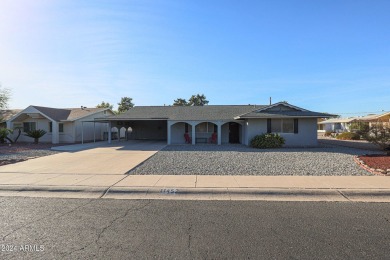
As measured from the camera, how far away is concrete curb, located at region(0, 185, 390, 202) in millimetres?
5668

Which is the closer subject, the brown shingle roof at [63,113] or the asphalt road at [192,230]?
the asphalt road at [192,230]

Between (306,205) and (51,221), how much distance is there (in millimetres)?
5338

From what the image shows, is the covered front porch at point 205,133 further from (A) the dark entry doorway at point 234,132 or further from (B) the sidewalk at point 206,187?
(B) the sidewalk at point 206,187

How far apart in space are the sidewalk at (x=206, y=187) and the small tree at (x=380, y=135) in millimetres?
6386

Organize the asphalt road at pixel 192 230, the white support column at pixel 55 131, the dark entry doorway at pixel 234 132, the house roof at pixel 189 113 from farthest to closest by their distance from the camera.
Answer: the white support column at pixel 55 131 < the dark entry doorway at pixel 234 132 < the house roof at pixel 189 113 < the asphalt road at pixel 192 230

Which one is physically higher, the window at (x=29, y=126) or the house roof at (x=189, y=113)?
the house roof at (x=189, y=113)

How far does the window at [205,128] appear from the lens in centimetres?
2166

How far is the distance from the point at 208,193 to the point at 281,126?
14051 mm

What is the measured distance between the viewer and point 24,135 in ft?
82.0

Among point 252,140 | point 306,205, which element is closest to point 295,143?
point 252,140

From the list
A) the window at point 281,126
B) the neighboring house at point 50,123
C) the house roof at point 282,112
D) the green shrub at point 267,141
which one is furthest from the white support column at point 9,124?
the window at point 281,126

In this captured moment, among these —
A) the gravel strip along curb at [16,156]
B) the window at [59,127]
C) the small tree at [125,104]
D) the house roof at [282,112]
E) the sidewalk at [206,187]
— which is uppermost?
the small tree at [125,104]

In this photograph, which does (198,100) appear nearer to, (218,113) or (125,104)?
(125,104)

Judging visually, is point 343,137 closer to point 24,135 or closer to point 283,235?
point 283,235
